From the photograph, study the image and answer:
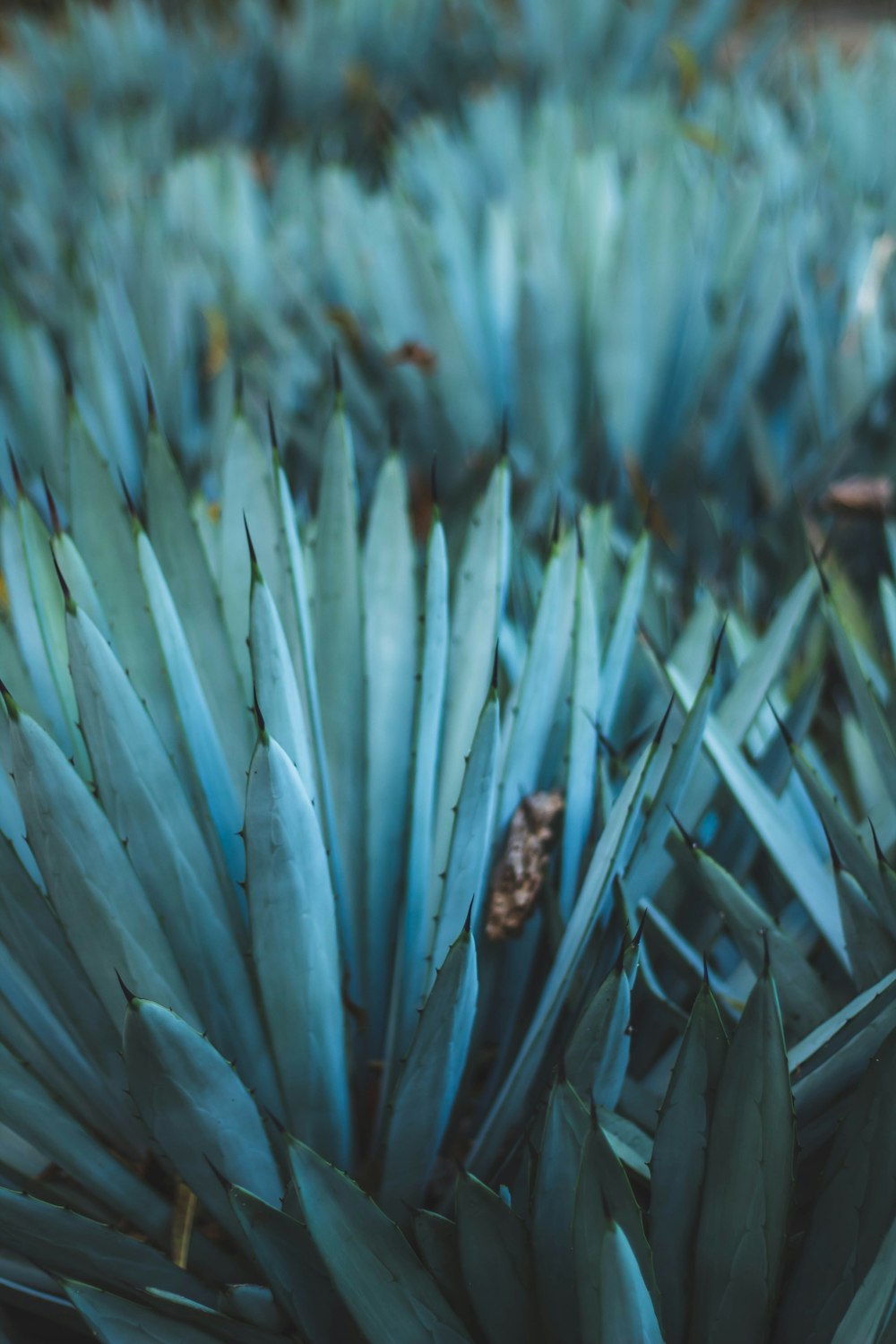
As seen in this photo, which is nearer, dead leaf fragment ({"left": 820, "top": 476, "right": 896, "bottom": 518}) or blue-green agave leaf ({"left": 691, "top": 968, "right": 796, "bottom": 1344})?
blue-green agave leaf ({"left": 691, "top": 968, "right": 796, "bottom": 1344})

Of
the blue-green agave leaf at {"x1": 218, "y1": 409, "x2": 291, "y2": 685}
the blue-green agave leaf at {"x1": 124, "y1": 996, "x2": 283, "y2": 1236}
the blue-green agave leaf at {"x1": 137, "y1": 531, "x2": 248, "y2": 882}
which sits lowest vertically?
the blue-green agave leaf at {"x1": 124, "y1": 996, "x2": 283, "y2": 1236}

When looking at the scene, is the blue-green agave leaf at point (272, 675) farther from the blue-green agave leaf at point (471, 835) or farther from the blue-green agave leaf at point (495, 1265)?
the blue-green agave leaf at point (495, 1265)

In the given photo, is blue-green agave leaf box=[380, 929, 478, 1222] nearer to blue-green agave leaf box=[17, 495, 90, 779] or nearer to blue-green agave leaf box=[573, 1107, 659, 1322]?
blue-green agave leaf box=[573, 1107, 659, 1322]

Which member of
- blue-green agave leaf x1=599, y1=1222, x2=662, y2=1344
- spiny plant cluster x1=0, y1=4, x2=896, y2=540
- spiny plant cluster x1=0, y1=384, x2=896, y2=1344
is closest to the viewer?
blue-green agave leaf x1=599, y1=1222, x2=662, y2=1344

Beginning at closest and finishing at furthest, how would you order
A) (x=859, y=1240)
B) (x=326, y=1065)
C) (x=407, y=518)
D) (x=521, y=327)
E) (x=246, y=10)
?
(x=859, y=1240), (x=326, y=1065), (x=407, y=518), (x=521, y=327), (x=246, y=10)

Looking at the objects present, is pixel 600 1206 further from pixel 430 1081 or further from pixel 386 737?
pixel 386 737

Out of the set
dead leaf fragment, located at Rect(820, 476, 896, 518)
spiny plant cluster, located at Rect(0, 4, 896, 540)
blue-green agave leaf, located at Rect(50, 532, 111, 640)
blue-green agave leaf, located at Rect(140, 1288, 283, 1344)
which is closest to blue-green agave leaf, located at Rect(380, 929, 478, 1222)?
blue-green agave leaf, located at Rect(140, 1288, 283, 1344)

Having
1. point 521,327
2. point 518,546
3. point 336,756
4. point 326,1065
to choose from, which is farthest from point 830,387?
point 326,1065

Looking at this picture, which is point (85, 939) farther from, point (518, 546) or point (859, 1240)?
point (518, 546)
